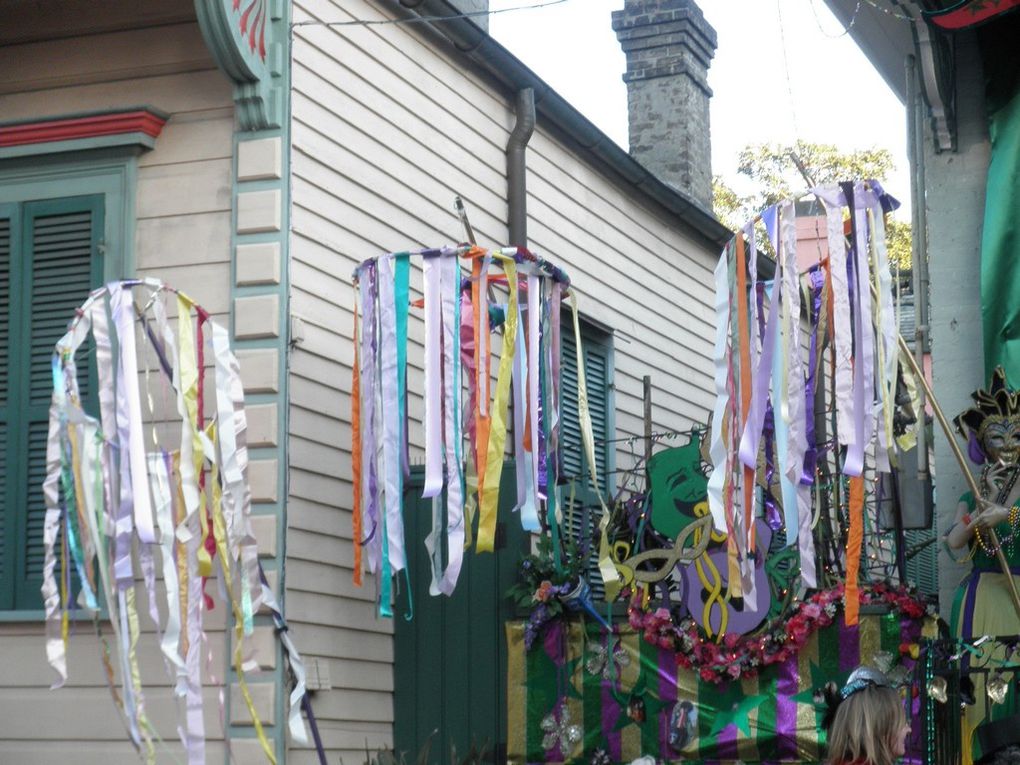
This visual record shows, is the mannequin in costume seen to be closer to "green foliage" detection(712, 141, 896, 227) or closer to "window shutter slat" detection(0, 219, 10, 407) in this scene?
"window shutter slat" detection(0, 219, 10, 407)

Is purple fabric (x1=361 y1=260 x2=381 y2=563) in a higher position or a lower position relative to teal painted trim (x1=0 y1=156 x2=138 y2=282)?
lower

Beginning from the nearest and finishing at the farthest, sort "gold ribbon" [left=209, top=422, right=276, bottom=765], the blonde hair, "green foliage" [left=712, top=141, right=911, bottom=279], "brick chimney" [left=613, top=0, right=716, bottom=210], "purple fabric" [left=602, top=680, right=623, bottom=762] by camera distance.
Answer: the blonde hair
"gold ribbon" [left=209, top=422, right=276, bottom=765]
"purple fabric" [left=602, top=680, right=623, bottom=762]
"brick chimney" [left=613, top=0, right=716, bottom=210]
"green foliage" [left=712, top=141, right=911, bottom=279]

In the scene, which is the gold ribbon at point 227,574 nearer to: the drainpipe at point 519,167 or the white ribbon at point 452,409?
the white ribbon at point 452,409

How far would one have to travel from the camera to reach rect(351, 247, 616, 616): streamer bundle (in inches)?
287

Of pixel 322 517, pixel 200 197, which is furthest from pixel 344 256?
pixel 322 517

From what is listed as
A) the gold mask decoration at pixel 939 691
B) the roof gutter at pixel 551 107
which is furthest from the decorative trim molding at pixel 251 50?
the gold mask decoration at pixel 939 691

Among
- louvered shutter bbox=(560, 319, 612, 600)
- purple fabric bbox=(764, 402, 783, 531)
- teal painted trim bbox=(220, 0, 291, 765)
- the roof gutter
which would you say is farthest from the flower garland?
the roof gutter

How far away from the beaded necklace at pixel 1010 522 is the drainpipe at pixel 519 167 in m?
4.17

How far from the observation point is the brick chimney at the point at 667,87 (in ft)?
50.1

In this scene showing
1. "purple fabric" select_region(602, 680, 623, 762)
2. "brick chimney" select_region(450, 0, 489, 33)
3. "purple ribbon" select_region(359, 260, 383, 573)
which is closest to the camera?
"purple ribbon" select_region(359, 260, 383, 573)

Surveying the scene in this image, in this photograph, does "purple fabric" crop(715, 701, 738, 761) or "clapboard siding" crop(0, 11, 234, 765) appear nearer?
"clapboard siding" crop(0, 11, 234, 765)

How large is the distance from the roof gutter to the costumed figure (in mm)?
5978

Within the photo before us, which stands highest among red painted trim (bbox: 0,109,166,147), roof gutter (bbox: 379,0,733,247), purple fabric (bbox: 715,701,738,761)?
roof gutter (bbox: 379,0,733,247)

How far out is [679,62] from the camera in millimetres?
15531
